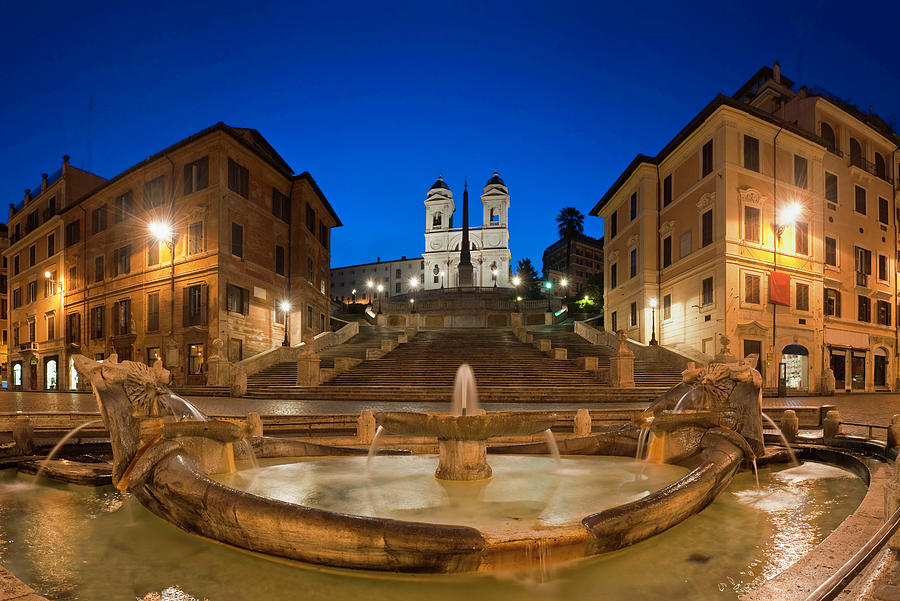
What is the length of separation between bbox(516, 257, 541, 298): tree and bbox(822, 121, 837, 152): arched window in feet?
156

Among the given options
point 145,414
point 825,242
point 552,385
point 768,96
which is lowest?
point 552,385

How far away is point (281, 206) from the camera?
112 feet

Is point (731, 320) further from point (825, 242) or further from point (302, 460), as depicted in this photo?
point (302, 460)

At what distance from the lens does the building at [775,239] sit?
25.6 meters

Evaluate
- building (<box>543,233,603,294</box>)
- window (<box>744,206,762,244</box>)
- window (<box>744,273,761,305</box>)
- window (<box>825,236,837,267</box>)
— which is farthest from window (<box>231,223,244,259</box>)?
building (<box>543,233,603,294</box>)

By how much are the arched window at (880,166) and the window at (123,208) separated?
4667 centimetres

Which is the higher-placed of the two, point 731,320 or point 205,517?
point 731,320

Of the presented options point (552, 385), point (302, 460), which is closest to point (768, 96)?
point (552, 385)

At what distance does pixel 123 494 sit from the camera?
609 centimetres

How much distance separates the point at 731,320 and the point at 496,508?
23.5 m

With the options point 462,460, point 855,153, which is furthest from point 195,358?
point 855,153

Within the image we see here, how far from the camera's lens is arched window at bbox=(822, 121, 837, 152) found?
30.0 metres

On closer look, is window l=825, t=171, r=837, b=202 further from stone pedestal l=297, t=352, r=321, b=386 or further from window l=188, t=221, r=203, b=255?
window l=188, t=221, r=203, b=255

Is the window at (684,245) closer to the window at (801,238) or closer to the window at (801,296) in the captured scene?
the window at (801,238)
